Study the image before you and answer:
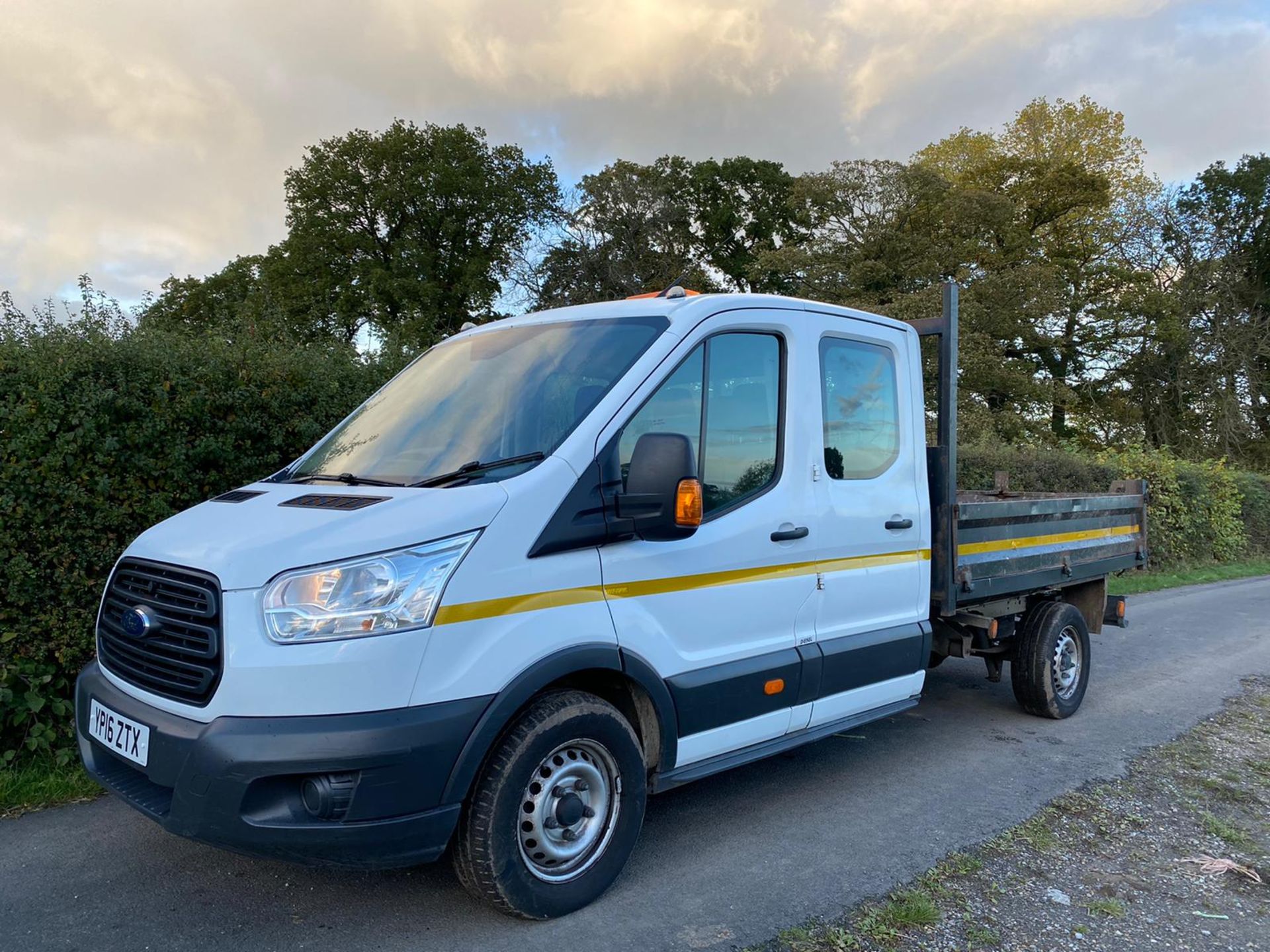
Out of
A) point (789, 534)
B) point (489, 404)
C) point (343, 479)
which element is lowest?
point (789, 534)

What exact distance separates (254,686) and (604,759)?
1.28m

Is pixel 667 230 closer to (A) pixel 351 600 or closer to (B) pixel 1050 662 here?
(B) pixel 1050 662

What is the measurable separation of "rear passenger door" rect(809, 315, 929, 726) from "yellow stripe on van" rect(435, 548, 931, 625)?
0.06ft

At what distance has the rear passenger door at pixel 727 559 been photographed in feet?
11.1

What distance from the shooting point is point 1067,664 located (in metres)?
6.09

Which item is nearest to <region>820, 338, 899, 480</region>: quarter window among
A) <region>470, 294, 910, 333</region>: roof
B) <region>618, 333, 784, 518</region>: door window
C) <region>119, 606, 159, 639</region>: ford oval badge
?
<region>470, 294, 910, 333</region>: roof

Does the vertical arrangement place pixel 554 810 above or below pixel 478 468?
below

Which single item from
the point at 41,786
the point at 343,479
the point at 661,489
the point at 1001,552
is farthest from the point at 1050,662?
the point at 41,786

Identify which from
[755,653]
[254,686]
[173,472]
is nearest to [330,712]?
[254,686]

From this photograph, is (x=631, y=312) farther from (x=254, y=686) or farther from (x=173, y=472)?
(x=173, y=472)

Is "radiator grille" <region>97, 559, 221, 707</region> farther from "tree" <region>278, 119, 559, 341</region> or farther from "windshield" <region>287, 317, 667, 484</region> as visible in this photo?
"tree" <region>278, 119, 559, 341</region>

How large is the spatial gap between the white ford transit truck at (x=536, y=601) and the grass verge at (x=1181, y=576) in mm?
9284

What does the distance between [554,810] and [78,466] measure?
123 inches

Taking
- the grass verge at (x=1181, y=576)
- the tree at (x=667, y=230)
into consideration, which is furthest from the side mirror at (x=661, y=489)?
the tree at (x=667, y=230)
